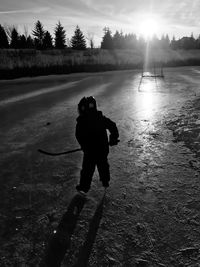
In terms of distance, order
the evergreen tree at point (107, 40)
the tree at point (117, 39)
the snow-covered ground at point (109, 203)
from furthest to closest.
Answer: the tree at point (117, 39)
the evergreen tree at point (107, 40)
the snow-covered ground at point (109, 203)

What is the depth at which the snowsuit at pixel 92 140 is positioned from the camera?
3.28 meters

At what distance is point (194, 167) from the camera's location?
428 cm

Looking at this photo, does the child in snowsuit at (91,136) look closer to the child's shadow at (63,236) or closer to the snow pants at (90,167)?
the snow pants at (90,167)

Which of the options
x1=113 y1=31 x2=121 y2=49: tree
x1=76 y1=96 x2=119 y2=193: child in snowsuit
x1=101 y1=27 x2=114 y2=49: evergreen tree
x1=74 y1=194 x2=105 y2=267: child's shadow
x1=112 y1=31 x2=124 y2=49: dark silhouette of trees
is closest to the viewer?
x1=74 y1=194 x2=105 y2=267: child's shadow

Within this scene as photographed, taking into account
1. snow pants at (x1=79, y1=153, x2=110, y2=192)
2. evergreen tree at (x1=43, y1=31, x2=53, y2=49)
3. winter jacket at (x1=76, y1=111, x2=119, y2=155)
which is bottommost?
snow pants at (x1=79, y1=153, x2=110, y2=192)

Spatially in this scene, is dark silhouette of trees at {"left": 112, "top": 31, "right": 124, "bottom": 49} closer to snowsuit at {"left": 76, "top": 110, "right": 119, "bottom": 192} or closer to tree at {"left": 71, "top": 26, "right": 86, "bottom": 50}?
tree at {"left": 71, "top": 26, "right": 86, "bottom": 50}

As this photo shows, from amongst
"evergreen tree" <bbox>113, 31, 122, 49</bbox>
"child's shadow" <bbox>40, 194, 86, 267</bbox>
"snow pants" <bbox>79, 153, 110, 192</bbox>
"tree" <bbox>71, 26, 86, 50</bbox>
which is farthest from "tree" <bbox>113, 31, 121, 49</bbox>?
"child's shadow" <bbox>40, 194, 86, 267</bbox>

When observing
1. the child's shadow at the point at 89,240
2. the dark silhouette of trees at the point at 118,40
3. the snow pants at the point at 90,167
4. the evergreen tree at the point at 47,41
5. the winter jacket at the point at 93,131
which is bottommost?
the child's shadow at the point at 89,240

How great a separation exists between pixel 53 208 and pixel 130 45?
240 feet

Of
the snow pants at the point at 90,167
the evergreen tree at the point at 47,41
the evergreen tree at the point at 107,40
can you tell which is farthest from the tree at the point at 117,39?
the snow pants at the point at 90,167

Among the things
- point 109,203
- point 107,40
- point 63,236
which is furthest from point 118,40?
point 63,236

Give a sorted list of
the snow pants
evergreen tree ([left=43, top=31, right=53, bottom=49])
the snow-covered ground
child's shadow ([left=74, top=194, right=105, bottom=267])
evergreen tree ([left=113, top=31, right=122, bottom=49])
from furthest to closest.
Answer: evergreen tree ([left=113, top=31, right=122, bottom=49]) → evergreen tree ([left=43, top=31, right=53, bottom=49]) → the snow pants → the snow-covered ground → child's shadow ([left=74, top=194, right=105, bottom=267])

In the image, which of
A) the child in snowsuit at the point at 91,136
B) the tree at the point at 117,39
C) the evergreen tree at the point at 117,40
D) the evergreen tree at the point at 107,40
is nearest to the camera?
the child in snowsuit at the point at 91,136

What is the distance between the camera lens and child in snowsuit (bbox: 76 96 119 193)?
3.22 metres
